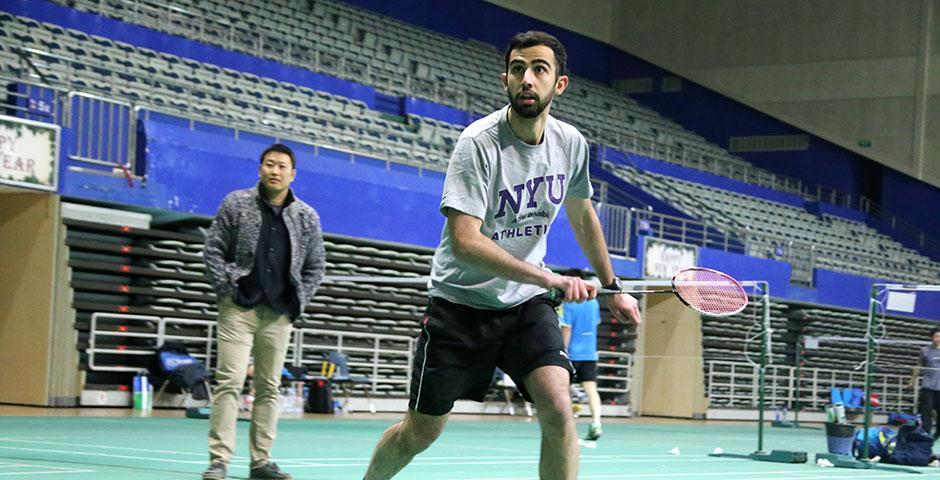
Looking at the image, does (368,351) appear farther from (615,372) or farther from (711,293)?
(711,293)

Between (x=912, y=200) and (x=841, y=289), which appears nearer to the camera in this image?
(x=841, y=289)

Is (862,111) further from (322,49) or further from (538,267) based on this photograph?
(538,267)

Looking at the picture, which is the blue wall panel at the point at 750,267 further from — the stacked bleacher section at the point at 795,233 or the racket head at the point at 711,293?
the racket head at the point at 711,293

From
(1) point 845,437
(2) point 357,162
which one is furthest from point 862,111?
(1) point 845,437

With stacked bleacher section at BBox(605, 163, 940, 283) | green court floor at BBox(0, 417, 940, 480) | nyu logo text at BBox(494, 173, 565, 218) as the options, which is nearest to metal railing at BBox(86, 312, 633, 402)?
green court floor at BBox(0, 417, 940, 480)

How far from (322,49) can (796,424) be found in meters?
12.9

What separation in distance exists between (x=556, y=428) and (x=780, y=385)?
24971 mm

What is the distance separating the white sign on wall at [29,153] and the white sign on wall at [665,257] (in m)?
13.8

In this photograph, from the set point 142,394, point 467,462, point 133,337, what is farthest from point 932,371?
point 133,337

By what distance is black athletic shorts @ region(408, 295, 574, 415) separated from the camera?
5.73 meters

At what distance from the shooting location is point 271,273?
8.79m

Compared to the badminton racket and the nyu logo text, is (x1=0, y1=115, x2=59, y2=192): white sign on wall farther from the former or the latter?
the nyu logo text

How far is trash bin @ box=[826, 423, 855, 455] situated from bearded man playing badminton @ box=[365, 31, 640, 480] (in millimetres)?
8957

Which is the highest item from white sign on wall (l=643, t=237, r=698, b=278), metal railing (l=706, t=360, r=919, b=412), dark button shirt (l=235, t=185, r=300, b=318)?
white sign on wall (l=643, t=237, r=698, b=278)
